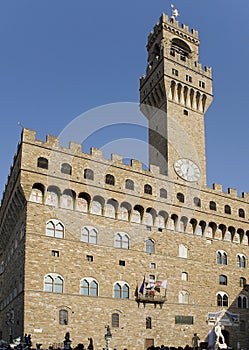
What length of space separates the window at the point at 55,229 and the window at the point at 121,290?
7014mm

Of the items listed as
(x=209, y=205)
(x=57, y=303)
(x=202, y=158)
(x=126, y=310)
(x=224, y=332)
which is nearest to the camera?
(x=57, y=303)

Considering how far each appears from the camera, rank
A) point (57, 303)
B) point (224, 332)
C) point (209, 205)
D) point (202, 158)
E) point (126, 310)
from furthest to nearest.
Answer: point (202, 158) → point (209, 205) → point (224, 332) → point (126, 310) → point (57, 303)

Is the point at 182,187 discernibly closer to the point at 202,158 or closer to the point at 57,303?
the point at 202,158

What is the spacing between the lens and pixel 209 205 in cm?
4925

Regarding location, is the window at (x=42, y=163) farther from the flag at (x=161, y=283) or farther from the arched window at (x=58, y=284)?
the flag at (x=161, y=283)

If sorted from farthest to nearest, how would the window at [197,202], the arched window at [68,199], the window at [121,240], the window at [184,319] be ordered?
1. the window at [197,202]
2. the window at [184,319]
3. the window at [121,240]
4. the arched window at [68,199]

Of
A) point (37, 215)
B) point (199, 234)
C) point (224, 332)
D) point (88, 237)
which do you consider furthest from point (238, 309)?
point (37, 215)

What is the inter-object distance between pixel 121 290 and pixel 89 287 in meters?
3.30

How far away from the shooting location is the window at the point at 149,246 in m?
43.8

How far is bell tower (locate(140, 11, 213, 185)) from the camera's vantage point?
166 ft

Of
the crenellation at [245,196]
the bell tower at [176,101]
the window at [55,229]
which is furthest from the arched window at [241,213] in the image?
the window at [55,229]

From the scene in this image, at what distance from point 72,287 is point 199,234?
53.0ft

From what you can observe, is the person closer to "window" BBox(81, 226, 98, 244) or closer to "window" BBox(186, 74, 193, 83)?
"window" BBox(81, 226, 98, 244)

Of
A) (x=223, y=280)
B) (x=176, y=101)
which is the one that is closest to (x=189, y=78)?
(x=176, y=101)
